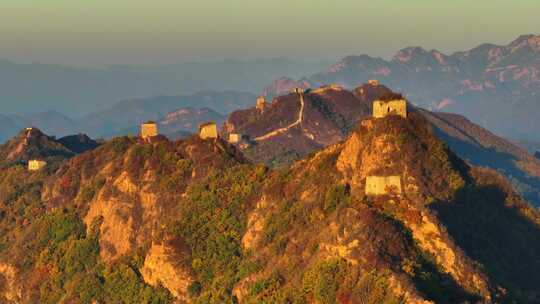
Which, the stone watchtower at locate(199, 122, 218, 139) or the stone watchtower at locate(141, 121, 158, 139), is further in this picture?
the stone watchtower at locate(141, 121, 158, 139)

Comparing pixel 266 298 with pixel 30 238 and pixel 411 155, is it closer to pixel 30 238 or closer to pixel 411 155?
pixel 411 155

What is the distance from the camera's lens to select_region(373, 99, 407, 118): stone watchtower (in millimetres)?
141250

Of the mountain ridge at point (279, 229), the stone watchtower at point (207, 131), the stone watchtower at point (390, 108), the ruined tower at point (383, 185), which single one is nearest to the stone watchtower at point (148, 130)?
the mountain ridge at point (279, 229)

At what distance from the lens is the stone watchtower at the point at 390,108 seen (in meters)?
141

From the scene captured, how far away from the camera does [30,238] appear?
586 ft

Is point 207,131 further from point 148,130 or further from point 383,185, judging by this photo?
point 383,185

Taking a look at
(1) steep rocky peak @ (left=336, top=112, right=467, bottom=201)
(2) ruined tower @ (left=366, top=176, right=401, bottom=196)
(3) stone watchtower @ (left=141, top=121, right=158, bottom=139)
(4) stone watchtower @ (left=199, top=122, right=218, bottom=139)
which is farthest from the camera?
(3) stone watchtower @ (left=141, top=121, right=158, bottom=139)

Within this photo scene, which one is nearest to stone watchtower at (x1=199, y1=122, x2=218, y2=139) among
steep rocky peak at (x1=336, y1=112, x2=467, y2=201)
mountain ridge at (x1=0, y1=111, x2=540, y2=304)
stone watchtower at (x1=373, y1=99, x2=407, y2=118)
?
mountain ridge at (x1=0, y1=111, x2=540, y2=304)

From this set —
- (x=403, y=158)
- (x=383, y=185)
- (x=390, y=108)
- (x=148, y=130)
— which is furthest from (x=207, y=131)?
(x=383, y=185)

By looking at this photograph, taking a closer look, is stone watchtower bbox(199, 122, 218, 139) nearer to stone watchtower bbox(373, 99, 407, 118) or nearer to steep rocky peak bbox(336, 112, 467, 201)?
steep rocky peak bbox(336, 112, 467, 201)

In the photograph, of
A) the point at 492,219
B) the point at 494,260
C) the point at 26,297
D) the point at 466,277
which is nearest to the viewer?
the point at 466,277

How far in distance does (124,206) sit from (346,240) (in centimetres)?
5598

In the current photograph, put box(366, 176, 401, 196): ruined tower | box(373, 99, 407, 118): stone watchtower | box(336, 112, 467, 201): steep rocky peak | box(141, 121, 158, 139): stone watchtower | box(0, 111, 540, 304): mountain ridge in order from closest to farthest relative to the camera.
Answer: box(0, 111, 540, 304): mountain ridge < box(366, 176, 401, 196): ruined tower < box(336, 112, 467, 201): steep rocky peak < box(373, 99, 407, 118): stone watchtower < box(141, 121, 158, 139): stone watchtower

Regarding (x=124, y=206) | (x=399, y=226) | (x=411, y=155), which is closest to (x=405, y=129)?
(x=411, y=155)
